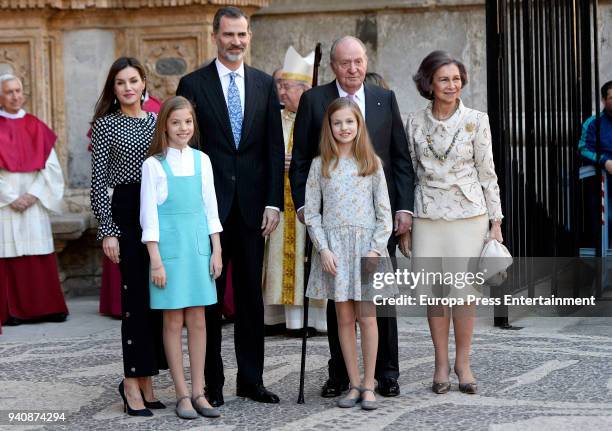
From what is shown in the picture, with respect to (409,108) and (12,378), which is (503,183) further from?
(12,378)

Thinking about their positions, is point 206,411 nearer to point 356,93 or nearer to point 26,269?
point 356,93

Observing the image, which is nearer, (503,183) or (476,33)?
(503,183)

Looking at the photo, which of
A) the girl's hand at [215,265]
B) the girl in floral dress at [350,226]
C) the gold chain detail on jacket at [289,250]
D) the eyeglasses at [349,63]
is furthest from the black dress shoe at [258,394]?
the gold chain detail on jacket at [289,250]

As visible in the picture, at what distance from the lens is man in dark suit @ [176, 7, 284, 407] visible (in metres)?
5.79

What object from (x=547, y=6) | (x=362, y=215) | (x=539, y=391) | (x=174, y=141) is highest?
(x=547, y=6)

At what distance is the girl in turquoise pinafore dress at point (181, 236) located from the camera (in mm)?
5477

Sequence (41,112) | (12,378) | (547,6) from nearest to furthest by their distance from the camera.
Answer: (12,378), (547,6), (41,112)

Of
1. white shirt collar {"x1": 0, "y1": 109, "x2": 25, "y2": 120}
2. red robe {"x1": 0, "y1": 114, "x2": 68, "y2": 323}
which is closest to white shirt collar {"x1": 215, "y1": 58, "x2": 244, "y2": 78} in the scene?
red robe {"x1": 0, "y1": 114, "x2": 68, "y2": 323}

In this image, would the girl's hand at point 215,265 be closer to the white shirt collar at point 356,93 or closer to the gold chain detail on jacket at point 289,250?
the white shirt collar at point 356,93

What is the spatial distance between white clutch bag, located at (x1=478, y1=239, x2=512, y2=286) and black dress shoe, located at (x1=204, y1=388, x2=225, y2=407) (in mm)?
1380

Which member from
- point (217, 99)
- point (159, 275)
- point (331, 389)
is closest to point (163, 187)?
point (159, 275)

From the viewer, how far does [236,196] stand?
580cm

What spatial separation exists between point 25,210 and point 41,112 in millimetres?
1146

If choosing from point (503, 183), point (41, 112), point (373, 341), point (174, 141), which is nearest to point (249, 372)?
point (373, 341)
